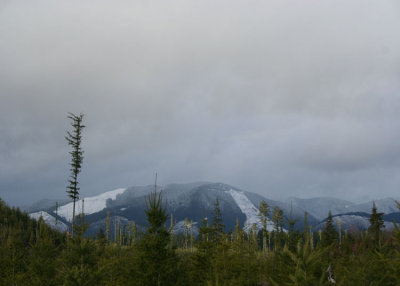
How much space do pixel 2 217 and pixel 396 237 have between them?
6932 centimetres

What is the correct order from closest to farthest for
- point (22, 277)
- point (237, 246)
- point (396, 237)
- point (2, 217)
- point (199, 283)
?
point (396, 237)
point (199, 283)
point (22, 277)
point (237, 246)
point (2, 217)

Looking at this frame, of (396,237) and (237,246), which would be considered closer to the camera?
(396,237)

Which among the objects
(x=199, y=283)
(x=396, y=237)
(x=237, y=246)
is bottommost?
(x=199, y=283)

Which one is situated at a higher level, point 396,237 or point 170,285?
point 396,237

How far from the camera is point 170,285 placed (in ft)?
46.3

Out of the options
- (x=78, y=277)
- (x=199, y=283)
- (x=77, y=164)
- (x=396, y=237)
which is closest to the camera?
(x=396, y=237)

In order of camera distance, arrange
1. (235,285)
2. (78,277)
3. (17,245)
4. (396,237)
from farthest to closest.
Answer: (17,245)
(235,285)
(78,277)
(396,237)

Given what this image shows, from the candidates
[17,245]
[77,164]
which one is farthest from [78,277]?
[77,164]

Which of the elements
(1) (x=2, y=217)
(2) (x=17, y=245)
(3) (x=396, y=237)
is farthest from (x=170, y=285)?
(1) (x=2, y=217)

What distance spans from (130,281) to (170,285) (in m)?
1.91

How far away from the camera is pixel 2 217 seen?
63.8m

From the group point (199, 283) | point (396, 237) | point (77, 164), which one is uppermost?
point (77, 164)

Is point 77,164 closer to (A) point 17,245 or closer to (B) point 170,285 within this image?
(A) point 17,245

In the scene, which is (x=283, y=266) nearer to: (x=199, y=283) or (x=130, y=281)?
(x=199, y=283)
